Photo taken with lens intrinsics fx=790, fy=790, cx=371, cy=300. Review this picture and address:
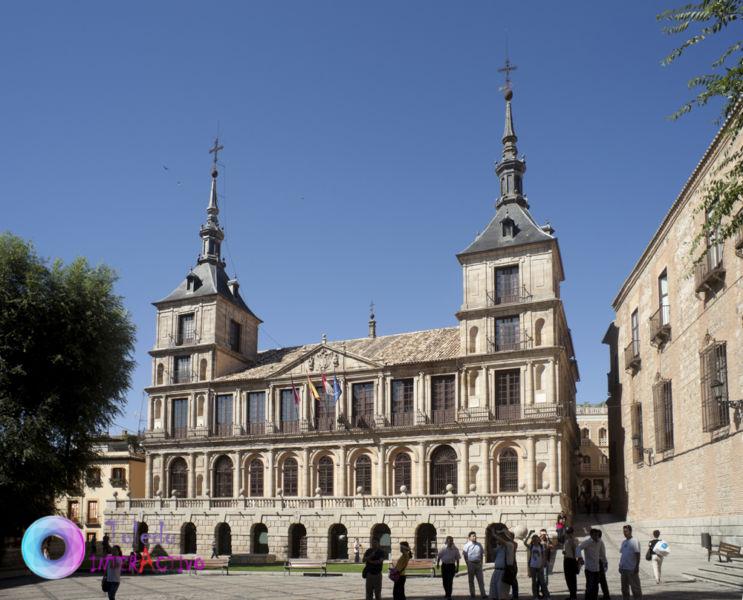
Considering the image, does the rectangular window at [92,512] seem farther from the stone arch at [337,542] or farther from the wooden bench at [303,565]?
the wooden bench at [303,565]

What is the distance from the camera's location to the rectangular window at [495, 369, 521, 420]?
1566 inches

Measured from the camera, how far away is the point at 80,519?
173ft

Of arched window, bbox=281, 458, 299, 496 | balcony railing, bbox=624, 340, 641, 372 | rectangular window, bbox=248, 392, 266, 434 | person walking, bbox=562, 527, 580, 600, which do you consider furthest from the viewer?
rectangular window, bbox=248, 392, 266, 434

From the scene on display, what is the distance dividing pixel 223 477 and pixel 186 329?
9795 mm

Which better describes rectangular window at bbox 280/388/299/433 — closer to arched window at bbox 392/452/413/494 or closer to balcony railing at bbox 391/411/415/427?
balcony railing at bbox 391/411/415/427

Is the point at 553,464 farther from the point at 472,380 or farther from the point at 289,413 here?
the point at 289,413

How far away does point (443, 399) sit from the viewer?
4181 cm

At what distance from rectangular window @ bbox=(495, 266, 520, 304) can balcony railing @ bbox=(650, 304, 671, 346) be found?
433 inches

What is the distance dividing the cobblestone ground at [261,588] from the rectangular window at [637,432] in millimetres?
12112

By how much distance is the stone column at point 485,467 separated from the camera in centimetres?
3912

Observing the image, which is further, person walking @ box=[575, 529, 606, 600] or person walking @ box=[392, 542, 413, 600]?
person walking @ box=[392, 542, 413, 600]

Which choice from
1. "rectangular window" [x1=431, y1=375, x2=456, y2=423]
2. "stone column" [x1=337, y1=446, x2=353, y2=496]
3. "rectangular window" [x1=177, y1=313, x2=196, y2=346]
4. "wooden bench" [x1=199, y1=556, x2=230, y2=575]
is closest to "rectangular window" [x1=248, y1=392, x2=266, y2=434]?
"stone column" [x1=337, y1=446, x2=353, y2=496]

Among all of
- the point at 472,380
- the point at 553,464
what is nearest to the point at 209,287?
the point at 472,380

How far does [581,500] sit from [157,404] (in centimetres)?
2795
